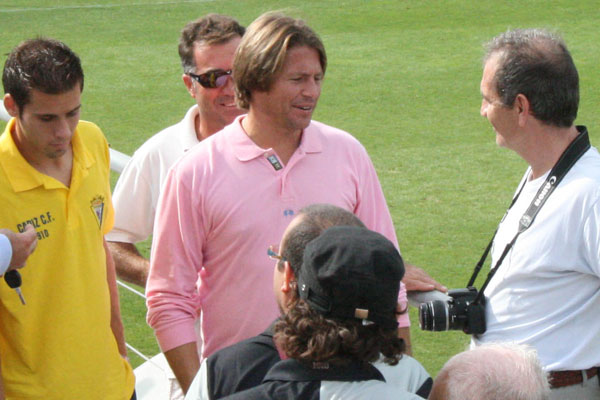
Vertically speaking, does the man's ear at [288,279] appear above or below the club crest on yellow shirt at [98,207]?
above

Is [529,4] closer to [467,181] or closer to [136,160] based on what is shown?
[467,181]

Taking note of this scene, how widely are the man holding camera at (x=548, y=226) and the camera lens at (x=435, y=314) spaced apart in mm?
149

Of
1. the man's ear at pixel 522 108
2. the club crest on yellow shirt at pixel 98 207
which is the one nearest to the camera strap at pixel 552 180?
the man's ear at pixel 522 108

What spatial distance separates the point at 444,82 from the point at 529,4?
11.3ft

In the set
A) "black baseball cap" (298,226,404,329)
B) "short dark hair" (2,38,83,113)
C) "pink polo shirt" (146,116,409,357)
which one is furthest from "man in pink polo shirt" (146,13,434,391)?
"black baseball cap" (298,226,404,329)

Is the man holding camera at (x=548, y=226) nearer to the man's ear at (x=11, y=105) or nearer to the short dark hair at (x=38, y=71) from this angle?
the short dark hair at (x=38, y=71)

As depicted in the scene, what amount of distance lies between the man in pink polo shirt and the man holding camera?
11.7 inches

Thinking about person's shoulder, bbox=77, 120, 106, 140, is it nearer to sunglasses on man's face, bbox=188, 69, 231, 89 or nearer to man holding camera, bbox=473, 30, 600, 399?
sunglasses on man's face, bbox=188, 69, 231, 89

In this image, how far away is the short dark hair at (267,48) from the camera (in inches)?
106

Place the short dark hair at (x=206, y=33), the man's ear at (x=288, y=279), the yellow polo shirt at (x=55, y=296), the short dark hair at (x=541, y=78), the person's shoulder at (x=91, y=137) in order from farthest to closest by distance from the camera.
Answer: the short dark hair at (x=206, y=33)
the person's shoulder at (x=91, y=137)
the short dark hair at (x=541, y=78)
the yellow polo shirt at (x=55, y=296)
the man's ear at (x=288, y=279)

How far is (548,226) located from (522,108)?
1.20 ft

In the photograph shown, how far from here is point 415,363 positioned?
212cm

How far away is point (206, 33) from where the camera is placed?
339 cm

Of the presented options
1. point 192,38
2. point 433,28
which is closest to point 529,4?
point 433,28
